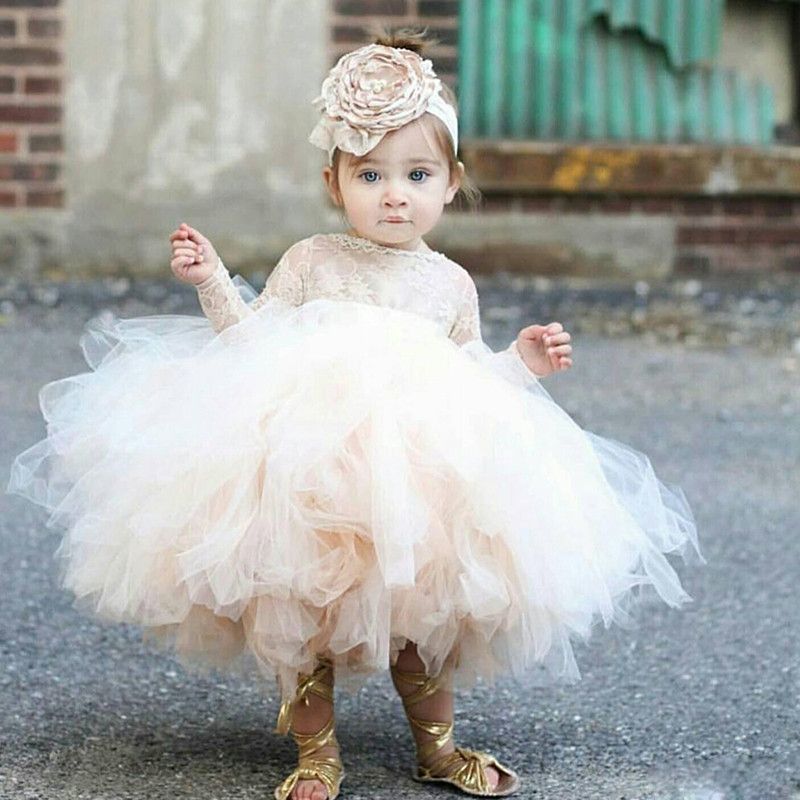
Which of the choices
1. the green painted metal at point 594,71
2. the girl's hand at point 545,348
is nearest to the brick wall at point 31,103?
the green painted metal at point 594,71

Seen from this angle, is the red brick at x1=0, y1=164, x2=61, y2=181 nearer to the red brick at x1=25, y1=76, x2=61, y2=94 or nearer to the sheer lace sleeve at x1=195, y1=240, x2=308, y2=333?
the red brick at x1=25, y1=76, x2=61, y2=94

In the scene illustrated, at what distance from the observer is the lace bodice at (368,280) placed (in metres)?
3.29

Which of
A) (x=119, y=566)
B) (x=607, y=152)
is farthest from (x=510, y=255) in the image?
(x=119, y=566)

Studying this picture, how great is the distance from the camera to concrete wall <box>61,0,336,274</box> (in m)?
7.63

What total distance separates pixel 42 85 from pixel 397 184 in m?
4.73

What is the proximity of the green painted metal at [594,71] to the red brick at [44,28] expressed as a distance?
5.61 feet

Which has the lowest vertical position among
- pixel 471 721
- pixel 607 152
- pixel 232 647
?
pixel 471 721

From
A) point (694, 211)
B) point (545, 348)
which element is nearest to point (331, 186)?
point (545, 348)

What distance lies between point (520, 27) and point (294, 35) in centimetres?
101

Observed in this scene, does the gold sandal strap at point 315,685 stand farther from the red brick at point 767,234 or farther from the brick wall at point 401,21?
the red brick at point 767,234

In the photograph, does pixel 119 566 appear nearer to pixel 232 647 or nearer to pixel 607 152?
pixel 232 647

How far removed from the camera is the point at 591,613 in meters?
3.09

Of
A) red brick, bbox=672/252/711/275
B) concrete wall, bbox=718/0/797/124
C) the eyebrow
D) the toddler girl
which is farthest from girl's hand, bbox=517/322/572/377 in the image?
concrete wall, bbox=718/0/797/124

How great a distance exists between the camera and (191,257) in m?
3.18
